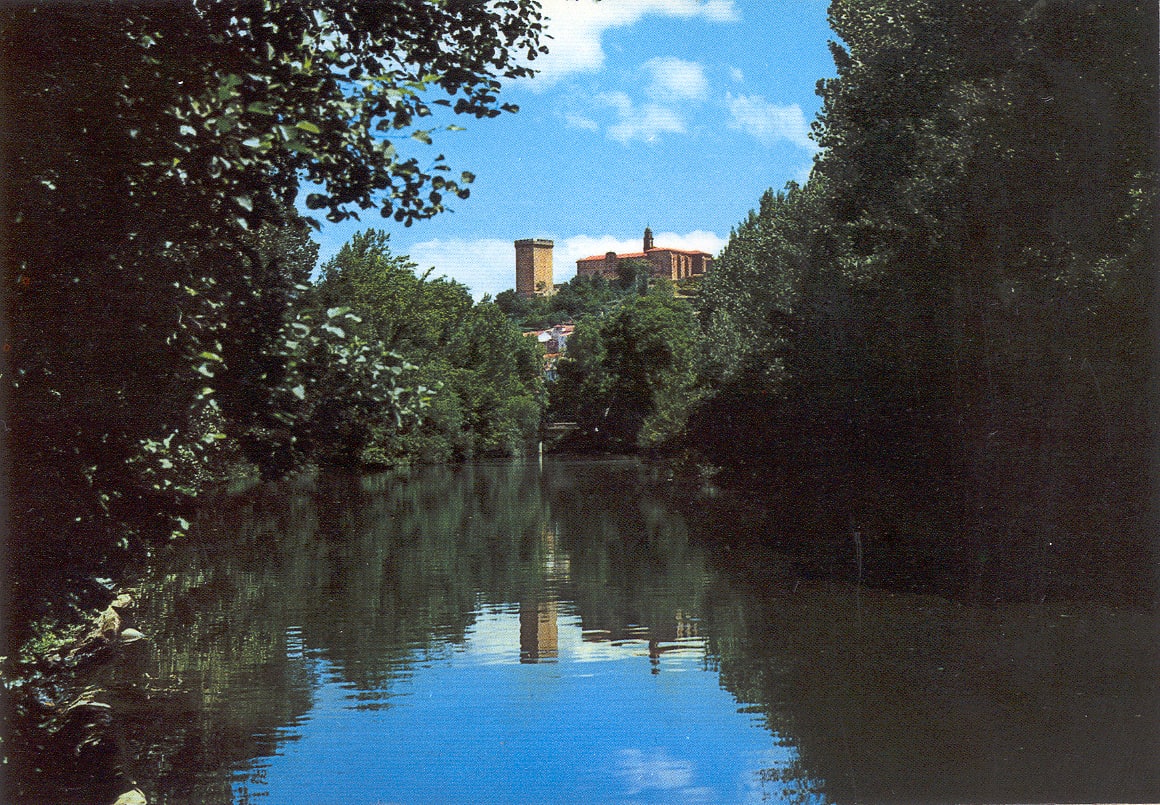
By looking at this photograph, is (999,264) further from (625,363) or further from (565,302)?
(565,302)

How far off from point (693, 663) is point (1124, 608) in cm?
828

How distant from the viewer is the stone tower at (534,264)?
18100 centimetres

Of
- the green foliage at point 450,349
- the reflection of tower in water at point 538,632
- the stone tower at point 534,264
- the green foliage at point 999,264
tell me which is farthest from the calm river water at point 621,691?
the stone tower at point 534,264

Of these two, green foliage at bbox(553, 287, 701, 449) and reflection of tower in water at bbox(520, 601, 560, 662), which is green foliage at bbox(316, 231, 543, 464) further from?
reflection of tower in water at bbox(520, 601, 560, 662)

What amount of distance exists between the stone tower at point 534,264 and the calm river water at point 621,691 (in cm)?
15177

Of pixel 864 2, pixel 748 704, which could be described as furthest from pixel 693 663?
pixel 864 2

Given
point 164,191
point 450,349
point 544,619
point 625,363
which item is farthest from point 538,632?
point 625,363

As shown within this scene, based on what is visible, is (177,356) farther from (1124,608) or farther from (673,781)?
(1124,608)

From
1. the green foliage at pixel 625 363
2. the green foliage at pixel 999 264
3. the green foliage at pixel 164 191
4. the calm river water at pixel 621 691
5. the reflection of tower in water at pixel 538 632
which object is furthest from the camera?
the green foliage at pixel 625 363

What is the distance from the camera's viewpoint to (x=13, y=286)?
8867 millimetres

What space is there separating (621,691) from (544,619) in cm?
640

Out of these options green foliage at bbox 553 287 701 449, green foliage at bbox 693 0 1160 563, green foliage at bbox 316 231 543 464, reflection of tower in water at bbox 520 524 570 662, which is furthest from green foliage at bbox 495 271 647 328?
reflection of tower in water at bbox 520 524 570 662

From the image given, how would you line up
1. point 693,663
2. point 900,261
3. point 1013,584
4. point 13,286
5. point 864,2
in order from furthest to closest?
point 864,2
point 900,261
point 1013,584
point 693,663
point 13,286

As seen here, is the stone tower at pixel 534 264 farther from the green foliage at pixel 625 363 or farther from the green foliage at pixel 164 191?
the green foliage at pixel 164 191
